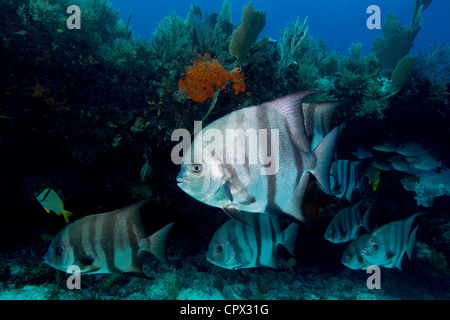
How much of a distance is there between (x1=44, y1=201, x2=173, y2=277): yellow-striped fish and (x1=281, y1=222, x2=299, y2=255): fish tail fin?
5.20 ft

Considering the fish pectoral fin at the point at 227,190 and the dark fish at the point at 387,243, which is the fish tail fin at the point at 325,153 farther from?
the dark fish at the point at 387,243

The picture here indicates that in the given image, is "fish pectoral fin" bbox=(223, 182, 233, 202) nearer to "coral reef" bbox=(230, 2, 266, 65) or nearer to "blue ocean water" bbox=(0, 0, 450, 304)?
"blue ocean water" bbox=(0, 0, 450, 304)

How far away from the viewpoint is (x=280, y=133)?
5.46 feet

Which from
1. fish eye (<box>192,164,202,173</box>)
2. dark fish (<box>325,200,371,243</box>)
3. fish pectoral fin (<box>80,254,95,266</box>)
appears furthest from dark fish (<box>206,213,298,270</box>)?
fish eye (<box>192,164,202,173</box>)

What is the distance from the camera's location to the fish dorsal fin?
1.63 metres

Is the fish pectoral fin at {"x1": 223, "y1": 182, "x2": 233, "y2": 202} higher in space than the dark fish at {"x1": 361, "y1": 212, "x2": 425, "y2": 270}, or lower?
higher

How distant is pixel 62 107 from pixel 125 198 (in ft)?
5.55

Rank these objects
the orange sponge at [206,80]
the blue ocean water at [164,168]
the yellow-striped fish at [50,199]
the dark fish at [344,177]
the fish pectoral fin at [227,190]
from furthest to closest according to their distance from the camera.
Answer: the orange sponge at [206,80] → the dark fish at [344,177] → the blue ocean water at [164,168] → the yellow-striped fish at [50,199] → the fish pectoral fin at [227,190]

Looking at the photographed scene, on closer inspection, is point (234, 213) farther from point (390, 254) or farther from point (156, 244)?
point (390, 254)

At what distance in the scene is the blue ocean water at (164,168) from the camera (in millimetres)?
3117

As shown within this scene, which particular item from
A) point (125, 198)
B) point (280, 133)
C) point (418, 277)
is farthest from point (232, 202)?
point (418, 277)

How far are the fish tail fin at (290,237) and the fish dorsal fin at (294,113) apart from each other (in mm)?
1662

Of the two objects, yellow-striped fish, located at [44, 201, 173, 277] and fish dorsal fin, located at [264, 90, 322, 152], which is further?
yellow-striped fish, located at [44, 201, 173, 277]

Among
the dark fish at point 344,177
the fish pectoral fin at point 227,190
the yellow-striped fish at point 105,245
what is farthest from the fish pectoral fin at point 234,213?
the dark fish at point 344,177
